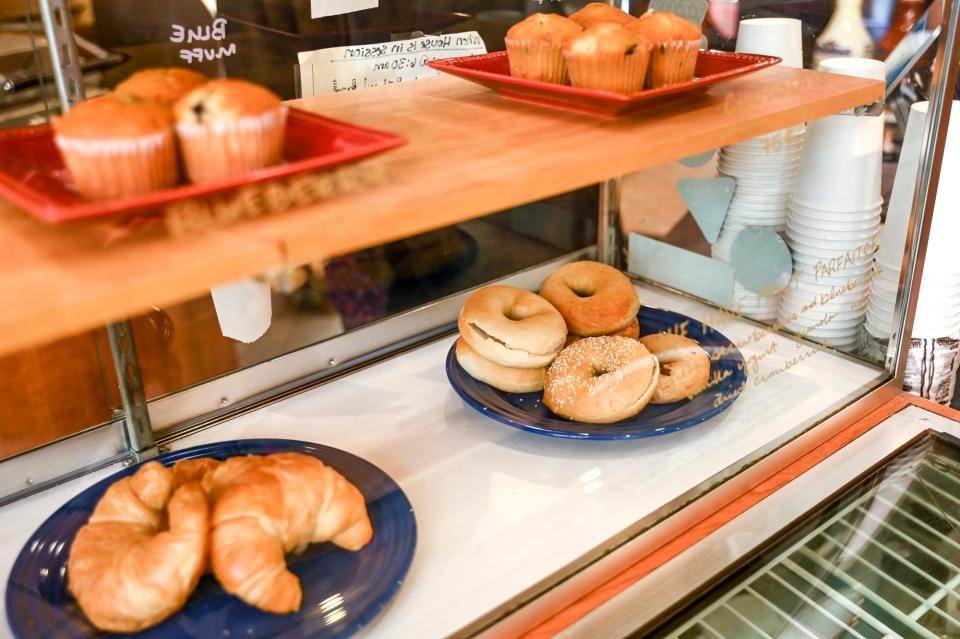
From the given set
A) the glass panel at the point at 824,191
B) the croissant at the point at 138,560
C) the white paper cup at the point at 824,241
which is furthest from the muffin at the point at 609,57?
the croissant at the point at 138,560

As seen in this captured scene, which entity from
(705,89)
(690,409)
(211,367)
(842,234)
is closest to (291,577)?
(211,367)

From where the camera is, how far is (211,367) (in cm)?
121

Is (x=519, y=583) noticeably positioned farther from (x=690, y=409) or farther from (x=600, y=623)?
(x=690, y=409)

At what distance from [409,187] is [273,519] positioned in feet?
1.20

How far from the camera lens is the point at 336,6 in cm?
119

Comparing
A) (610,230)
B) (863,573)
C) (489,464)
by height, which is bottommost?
(863,573)

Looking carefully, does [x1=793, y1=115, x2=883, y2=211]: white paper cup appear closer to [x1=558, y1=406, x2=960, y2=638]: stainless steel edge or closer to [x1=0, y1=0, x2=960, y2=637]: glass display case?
[x1=0, y1=0, x2=960, y2=637]: glass display case

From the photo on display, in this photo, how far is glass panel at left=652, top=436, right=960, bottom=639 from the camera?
1017 mm

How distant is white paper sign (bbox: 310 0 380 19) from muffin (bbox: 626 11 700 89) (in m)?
0.42

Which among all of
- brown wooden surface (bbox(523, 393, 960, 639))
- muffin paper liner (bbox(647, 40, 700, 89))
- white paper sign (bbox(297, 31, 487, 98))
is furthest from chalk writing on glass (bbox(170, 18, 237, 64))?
brown wooden surface (bbox(523, 393, 960, 639))

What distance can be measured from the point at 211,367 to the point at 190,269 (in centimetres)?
68

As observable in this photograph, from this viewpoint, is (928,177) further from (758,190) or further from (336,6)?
(336,6)

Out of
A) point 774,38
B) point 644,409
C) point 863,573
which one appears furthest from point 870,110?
point 863,573

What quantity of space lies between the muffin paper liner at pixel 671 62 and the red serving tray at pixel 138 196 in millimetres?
400
